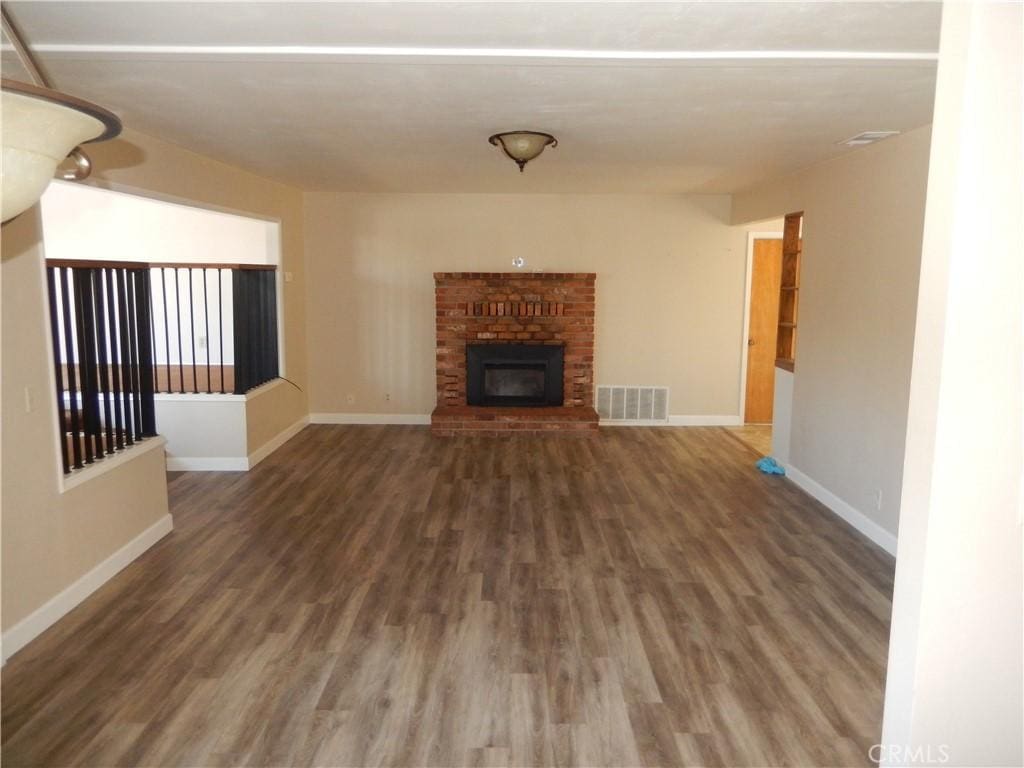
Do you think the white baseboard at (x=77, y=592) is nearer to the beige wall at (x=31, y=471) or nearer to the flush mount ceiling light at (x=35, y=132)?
the beige wall at (x=31, y=471)

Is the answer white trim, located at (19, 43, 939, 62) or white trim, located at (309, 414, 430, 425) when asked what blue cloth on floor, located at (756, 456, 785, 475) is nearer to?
white trim, located at (309, 414, 430, 425)

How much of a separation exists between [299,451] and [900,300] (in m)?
4.93

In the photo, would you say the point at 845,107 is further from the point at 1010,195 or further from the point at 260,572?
the point at 260,572

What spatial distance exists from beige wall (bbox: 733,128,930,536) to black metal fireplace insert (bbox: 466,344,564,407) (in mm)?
2549

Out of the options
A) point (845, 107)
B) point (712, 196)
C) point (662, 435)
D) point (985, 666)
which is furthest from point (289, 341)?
point (985, 666)

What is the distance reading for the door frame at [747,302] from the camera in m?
7.07

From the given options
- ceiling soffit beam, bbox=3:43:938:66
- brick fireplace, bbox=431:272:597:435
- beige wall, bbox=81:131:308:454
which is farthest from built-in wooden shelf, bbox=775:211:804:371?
beige wall, bbox=81:131:308:454

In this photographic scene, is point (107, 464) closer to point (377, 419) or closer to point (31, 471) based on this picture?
point (31, 471)

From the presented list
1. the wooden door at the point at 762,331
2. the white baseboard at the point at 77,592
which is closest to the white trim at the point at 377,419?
the white baseboard at the point at 77,592

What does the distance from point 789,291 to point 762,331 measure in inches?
69.0

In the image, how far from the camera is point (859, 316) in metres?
4.38

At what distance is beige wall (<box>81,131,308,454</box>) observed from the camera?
12.6ft

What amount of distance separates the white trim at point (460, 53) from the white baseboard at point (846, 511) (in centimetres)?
269

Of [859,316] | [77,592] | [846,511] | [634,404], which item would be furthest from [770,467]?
[77,592]
